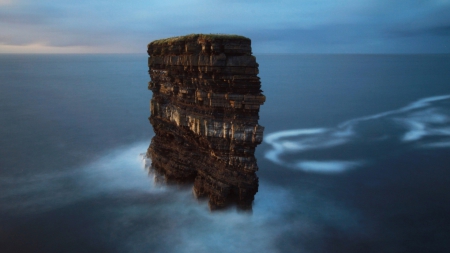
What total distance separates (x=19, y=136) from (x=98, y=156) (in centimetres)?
1366

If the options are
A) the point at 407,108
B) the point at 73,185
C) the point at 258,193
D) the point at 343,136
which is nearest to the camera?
the point at 258,193

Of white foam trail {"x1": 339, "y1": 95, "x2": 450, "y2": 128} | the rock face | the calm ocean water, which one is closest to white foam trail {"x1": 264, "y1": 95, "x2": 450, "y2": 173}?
white foam trail {"x1": 339, "y1": 95, "x2": 450, "y2": 128}

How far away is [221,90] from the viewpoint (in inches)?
802

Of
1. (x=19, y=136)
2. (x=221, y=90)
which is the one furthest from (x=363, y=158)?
(x=19, y=136)

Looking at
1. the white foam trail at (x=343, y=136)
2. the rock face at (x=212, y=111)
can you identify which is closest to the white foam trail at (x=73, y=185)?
the rock face at (x=212, y=111)

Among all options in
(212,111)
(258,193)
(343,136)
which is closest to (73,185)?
(212,111)

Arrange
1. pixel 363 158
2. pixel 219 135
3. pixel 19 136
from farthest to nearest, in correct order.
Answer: pixel 19 136, pixel 363 158, pixel 219 135

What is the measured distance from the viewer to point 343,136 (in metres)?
42.9

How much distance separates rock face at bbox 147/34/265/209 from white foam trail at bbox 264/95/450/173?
458 inches

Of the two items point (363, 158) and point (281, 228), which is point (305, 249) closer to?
point (281, 228)

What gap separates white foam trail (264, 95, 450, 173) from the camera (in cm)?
3300

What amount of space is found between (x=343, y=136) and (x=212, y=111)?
89.7 ft

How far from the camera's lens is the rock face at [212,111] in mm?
19328

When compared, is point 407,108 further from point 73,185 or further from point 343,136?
point 73,185
